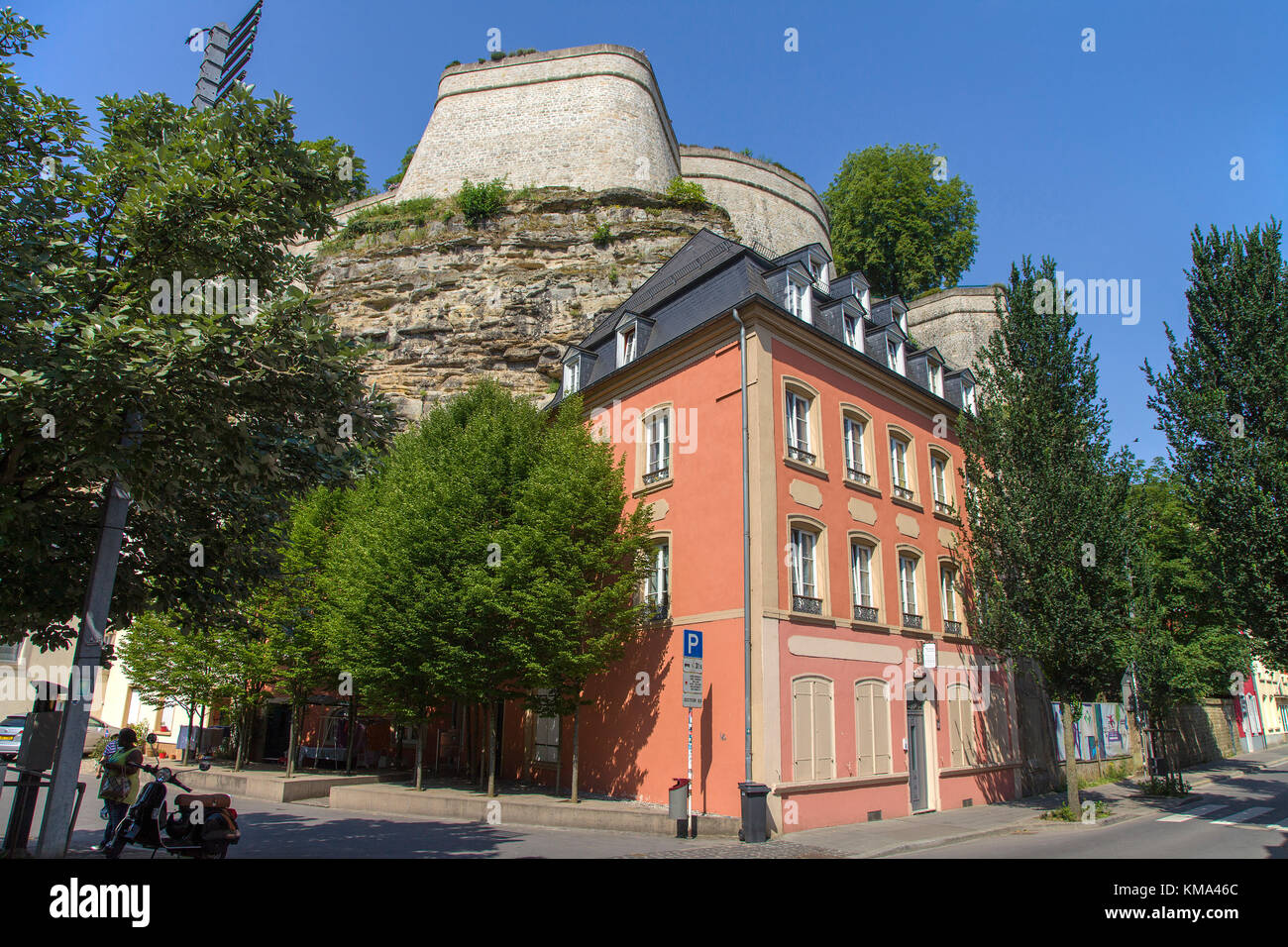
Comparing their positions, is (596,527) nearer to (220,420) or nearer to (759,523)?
(759,523)

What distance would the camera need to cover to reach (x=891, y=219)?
44.4 meters

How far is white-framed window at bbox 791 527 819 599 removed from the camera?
15.6 m

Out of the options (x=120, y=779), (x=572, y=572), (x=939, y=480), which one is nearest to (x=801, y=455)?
(x=572, y=572)

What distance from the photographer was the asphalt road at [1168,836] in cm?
1165

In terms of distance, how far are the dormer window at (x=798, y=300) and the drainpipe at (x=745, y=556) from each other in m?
2.07

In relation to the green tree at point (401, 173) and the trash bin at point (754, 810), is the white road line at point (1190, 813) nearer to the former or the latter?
the trash bin at point (754, 810)

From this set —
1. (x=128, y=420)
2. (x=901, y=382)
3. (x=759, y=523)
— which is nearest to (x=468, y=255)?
(x=901, y=382)

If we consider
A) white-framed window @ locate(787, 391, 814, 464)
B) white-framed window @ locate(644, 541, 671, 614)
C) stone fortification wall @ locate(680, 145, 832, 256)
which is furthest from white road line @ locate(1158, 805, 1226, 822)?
stone fortification wall @ locate(680, 145, 832, 256)

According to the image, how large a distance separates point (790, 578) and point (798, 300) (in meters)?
6.77

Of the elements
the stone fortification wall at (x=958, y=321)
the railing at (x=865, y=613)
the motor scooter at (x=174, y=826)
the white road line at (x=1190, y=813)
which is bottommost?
the white road line at (x=1190, y=813)

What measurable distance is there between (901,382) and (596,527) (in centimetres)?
919

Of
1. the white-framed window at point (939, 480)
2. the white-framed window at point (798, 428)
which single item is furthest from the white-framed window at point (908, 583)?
the white-framed window at point (798, 428)

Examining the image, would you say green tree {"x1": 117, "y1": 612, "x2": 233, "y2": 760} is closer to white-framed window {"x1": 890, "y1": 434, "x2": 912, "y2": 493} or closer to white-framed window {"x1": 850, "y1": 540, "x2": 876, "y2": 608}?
white-framed window {"x1": 850, "y1": 540, "x2": 876, "y2": 608}

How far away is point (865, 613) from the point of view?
17.1 metres
